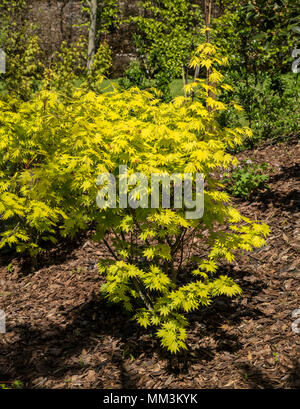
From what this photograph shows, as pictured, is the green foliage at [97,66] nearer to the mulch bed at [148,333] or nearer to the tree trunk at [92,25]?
the tree trunk at [92,25]

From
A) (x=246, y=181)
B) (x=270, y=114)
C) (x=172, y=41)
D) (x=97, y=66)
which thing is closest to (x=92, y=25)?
(x=172, y=41)

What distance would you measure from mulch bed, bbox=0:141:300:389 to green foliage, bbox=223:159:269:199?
56 centimetres

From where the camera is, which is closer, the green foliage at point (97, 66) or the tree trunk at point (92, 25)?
the green foliage at point (97, 66)

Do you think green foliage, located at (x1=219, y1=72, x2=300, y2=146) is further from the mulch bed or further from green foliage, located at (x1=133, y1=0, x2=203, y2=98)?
green foliage, located at (x1=133, y1=0, x2=203, y2=98)

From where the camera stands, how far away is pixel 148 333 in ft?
13.7

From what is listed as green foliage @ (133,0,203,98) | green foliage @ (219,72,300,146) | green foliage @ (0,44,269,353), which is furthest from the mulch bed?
green foliage @ (133,0,203,98)

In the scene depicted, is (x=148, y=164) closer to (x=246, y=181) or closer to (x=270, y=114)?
(x=246, y=181)

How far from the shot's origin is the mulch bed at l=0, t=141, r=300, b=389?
357cm

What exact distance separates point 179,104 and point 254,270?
2418 millimetres

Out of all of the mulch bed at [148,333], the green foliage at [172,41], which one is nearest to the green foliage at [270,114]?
the mulch bed at [148,333]

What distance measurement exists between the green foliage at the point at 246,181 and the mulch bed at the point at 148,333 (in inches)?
22.1

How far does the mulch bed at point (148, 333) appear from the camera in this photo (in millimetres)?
3574

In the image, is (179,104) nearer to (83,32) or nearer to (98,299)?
(98,299)
